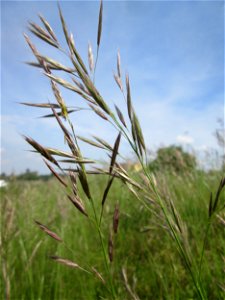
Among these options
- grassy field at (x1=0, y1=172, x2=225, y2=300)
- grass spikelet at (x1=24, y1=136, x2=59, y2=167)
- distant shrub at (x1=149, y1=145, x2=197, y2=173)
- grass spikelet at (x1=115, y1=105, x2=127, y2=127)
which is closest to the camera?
grass spikelet at (x1=24, y1=136, x2=59, y2=167)

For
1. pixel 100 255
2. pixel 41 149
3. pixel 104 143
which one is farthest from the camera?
pixel 100 255

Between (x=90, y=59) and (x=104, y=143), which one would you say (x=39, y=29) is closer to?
(x=90, y=59)

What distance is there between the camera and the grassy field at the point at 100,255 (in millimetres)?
1515

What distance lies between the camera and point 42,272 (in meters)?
2.04

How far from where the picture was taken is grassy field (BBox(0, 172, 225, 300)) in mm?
1515

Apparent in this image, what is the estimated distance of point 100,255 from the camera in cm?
239

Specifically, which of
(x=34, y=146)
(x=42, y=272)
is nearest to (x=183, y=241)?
(x=34, y=146)

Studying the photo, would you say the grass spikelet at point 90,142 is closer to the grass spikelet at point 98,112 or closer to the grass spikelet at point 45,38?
the grass spikelet at point 98,112

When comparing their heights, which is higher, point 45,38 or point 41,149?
point 45,38

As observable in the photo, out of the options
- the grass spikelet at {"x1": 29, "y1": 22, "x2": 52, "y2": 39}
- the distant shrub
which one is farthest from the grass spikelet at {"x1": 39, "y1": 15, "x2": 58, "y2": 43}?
the distant shrub

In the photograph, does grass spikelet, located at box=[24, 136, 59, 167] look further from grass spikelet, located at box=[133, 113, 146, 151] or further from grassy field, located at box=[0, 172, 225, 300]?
grassy field, located at box=[0, 172, 225, 300]

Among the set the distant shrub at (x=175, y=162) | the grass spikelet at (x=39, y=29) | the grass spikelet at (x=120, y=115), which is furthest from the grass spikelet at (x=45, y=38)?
the distant shrub at (x=175, y=162)

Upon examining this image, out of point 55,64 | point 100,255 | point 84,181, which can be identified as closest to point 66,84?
point 55,64

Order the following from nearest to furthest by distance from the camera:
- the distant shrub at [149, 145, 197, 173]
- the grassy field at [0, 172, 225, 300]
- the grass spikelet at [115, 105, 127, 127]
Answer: the grass spikelet at [115, 105, 127, 127] < the grassy field at [0, 172, 225, 300] < the distant shrub at [149, 145, 197, 173]
